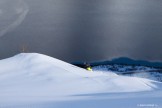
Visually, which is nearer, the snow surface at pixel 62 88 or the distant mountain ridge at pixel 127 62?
the snow surface at pixel 62 88

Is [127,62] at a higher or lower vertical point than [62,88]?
higher

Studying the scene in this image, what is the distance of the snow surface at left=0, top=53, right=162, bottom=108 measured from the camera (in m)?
2.97

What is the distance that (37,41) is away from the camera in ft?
75.1

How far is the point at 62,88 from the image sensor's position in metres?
3.43

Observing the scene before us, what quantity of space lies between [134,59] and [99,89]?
56.4ft

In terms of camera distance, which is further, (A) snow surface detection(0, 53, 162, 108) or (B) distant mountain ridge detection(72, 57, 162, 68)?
(B) distant mountain ridge detection(72, 57, 162, 68)

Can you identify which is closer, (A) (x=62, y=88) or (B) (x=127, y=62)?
(A) (x=62, y=88)

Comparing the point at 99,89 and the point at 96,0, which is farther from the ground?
the point at 96,0

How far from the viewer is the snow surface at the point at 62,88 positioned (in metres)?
2.97

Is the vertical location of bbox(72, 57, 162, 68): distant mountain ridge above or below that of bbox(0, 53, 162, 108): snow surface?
above

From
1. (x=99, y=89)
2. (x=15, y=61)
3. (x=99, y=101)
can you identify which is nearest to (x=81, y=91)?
(x=99, y=89)

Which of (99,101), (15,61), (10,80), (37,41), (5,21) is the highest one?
(5,21)

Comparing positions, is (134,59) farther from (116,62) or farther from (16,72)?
(16,72)

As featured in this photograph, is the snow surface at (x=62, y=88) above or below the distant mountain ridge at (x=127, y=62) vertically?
below
